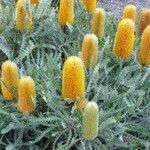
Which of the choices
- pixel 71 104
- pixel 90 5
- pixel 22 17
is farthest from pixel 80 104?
pixel 90 5

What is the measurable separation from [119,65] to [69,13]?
46 centimetres

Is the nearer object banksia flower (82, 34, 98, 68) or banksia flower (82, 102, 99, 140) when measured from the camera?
banksia flower (82, 102, 99, 140)

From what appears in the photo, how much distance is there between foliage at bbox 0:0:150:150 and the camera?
7.80ft

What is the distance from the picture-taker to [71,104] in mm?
2447

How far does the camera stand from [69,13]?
295 cm

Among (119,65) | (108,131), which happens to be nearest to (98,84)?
(119,65)

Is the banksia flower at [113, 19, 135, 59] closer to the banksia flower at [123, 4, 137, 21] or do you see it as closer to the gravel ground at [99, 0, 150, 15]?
the banksia flower at [123, 4, 137, 21]

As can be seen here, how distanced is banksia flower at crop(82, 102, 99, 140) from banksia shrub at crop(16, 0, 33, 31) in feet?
3.09

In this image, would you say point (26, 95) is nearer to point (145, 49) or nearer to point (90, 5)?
point (145, 49)

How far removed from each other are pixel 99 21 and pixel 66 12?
25 centimetres

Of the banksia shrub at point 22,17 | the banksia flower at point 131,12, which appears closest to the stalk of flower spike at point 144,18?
the banksia flower at point 131,12

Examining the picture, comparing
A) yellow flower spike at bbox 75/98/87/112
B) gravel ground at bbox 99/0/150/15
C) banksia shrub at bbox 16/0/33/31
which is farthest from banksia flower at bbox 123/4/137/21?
gravel ground at bbox 99/0/150/15

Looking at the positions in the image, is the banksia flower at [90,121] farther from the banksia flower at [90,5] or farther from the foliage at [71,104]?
the banksia flower at [90,5]

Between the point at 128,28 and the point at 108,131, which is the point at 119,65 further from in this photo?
the point at 108,131
